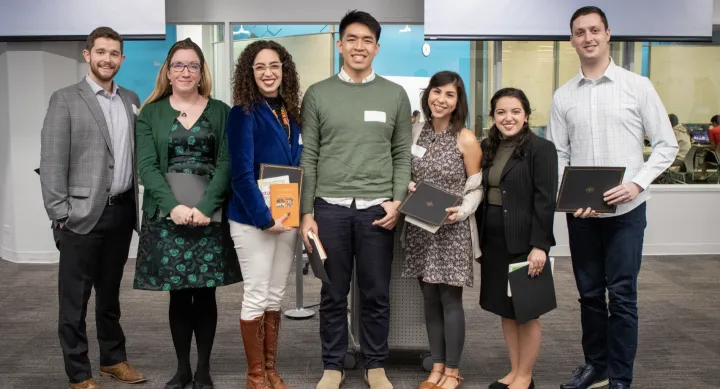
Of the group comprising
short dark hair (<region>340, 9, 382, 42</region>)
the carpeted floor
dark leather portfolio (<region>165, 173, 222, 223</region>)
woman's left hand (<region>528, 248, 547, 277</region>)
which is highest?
short dark hair (<region>340, 9, 382, 42</region>)

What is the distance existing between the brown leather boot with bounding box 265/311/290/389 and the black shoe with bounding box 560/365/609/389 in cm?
140

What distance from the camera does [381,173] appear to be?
334 cm

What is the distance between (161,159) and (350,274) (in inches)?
40.2

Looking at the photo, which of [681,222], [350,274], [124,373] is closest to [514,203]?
[350,274]

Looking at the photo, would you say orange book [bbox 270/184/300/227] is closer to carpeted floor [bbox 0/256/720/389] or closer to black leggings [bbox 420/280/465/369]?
black leggings [bbox 420/280/465/369]

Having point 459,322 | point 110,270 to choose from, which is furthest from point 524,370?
point 110,270

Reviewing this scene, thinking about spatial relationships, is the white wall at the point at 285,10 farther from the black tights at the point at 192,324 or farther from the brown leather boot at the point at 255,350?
the brown leather boot at the point at 255,350

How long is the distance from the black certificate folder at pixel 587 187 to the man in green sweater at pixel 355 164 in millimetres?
715

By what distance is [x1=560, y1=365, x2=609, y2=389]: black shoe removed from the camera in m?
3.58

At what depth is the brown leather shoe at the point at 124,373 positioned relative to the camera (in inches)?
144

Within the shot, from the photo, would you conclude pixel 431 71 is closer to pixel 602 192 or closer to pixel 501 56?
pixel 501 56

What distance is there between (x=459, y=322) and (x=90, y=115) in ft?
6.50

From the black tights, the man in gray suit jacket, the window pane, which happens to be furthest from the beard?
the window pane

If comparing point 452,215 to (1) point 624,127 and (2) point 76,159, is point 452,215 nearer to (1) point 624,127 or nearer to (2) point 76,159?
(1) point 624,127
